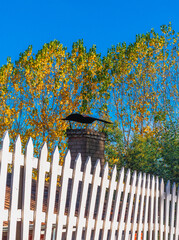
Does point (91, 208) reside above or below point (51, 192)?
below

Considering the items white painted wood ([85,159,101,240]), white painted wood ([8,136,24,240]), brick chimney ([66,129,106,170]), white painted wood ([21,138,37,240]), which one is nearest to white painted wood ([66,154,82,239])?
white painted wood ([85,159,101,240])

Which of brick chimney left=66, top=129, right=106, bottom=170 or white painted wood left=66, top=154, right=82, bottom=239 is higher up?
brick chimney left=66, top=129, right=106, bottom=170

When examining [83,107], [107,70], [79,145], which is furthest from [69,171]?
[107,70]

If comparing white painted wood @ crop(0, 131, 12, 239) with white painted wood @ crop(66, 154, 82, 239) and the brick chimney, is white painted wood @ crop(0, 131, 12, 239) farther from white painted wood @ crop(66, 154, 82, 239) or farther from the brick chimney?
the brick chimney

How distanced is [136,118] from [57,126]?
3.89 meters

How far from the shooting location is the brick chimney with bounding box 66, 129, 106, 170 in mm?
9703

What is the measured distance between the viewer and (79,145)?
385 inches

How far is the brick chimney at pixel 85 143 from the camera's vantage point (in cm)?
970

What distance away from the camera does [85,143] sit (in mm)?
9719

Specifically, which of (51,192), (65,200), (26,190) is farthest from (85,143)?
(26,190)

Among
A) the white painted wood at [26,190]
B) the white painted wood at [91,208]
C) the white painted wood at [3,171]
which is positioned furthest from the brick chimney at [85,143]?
the white painted wood at [3,171]

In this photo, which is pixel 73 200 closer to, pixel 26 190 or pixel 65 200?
pixel 65 200

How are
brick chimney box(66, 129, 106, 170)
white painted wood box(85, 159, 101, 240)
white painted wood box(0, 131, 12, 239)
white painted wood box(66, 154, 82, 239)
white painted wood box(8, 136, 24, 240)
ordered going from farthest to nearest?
brick chimney box(66, 129, 106, 170) < white painted wood box(85, 159, 101, 240) < white painted wood box(66, 154, 82, 239) < white painted wood box(8, 136, 24, 240) < white painted wood box(0, 131, 12, 239)

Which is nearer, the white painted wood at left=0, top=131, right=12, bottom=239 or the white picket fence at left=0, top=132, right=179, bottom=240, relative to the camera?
the white painted wood at left=0, top=131, right=12, bottom=239
